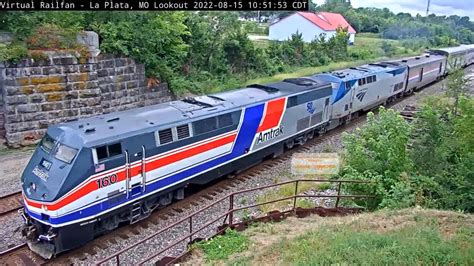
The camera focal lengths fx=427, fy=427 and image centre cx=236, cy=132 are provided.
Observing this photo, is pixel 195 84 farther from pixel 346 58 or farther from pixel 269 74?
pixel 346 58

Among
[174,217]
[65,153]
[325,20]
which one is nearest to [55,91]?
[65,153]

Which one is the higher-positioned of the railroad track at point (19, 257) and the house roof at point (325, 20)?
the house roof at point (325, 20)

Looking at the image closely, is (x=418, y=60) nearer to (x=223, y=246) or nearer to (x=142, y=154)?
(x=142, y=154)

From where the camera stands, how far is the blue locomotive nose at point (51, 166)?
965cm

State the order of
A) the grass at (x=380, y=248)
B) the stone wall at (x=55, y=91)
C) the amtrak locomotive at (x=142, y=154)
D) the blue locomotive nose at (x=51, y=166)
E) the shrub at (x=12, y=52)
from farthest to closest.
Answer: the stone wall at (x=55, y=91) → the shrub at (x=12, y=52) → the amtrak locomotive at (x=142, y=154) → the blue locomotive nose at (x=51, y=166) → the grass at (x=380, y=248)

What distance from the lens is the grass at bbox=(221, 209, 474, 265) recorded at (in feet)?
24.0

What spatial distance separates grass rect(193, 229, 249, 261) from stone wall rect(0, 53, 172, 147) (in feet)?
39.6

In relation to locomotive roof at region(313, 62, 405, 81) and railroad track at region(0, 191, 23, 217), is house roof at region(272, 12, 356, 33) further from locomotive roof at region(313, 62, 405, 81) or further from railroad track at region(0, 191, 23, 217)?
railroad track at region(0, 191, 23, 217)

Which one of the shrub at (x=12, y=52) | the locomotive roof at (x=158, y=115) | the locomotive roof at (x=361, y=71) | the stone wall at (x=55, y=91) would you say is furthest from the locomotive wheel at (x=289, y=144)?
the shrub at (x=12, y=52)

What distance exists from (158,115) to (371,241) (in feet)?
22.9

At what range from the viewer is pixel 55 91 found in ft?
60.2

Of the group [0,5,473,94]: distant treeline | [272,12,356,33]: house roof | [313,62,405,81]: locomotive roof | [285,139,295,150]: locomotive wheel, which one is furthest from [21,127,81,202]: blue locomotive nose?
[272,12,356,33]: house roof

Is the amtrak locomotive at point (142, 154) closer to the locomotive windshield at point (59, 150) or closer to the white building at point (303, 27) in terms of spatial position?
the locomotive windshield at point (59, 150)

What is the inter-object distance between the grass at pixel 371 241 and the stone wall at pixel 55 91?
12340mm
